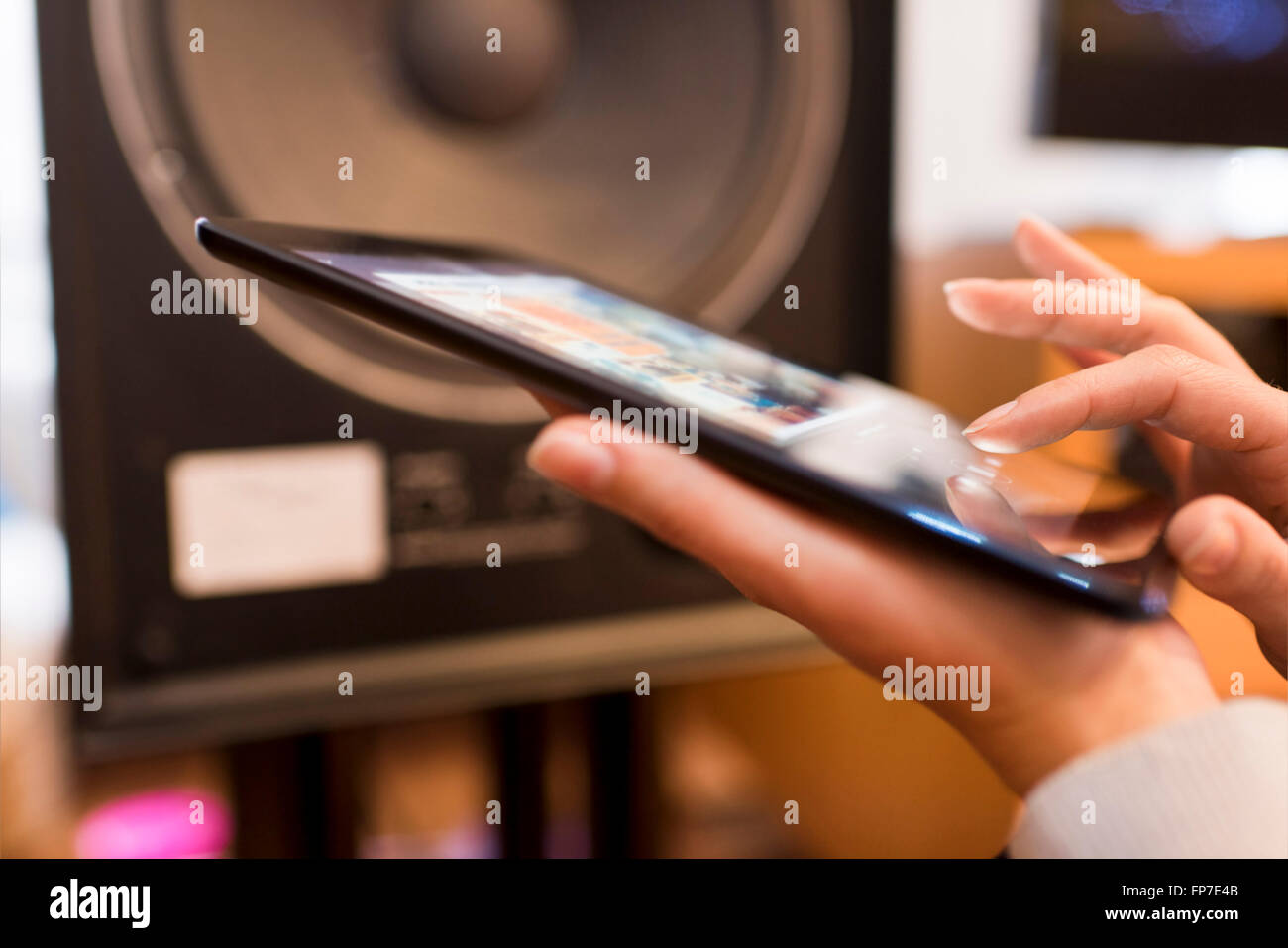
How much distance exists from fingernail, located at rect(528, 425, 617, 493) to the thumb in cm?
13

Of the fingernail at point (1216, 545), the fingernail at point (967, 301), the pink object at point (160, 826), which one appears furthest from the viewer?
the pink object at point (160, 826)

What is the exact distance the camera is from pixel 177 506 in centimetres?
39

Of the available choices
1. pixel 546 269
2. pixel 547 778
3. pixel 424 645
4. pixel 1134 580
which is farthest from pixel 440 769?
pixel 1134 580

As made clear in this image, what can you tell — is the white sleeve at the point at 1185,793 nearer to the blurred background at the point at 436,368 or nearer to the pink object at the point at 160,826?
the blurred background at the point at 436,368

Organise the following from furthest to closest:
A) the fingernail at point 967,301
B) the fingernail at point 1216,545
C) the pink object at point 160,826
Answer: the pink object at point 160,826
the fingernail at point 967,301
the fingernail at point 1216,545

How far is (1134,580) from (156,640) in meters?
0.37

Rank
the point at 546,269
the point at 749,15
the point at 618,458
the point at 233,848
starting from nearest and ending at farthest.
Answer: the point at 618,458, the point at 546,269, the point at 749,15, the point at 233,848

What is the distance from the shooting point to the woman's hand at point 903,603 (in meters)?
0.21

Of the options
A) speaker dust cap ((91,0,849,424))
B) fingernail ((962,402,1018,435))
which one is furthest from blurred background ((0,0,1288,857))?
fingernail ((962,402,1018,435))

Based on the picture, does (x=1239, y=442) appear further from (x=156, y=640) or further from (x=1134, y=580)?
(x=156, y=640)

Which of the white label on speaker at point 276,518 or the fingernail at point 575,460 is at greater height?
the fingernail at point 575,460

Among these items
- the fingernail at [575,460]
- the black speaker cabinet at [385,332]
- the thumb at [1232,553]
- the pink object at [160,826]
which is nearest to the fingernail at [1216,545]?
the thumb at [1232,553]

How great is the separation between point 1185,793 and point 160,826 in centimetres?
56

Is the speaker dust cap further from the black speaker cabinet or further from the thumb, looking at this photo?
the thumb
